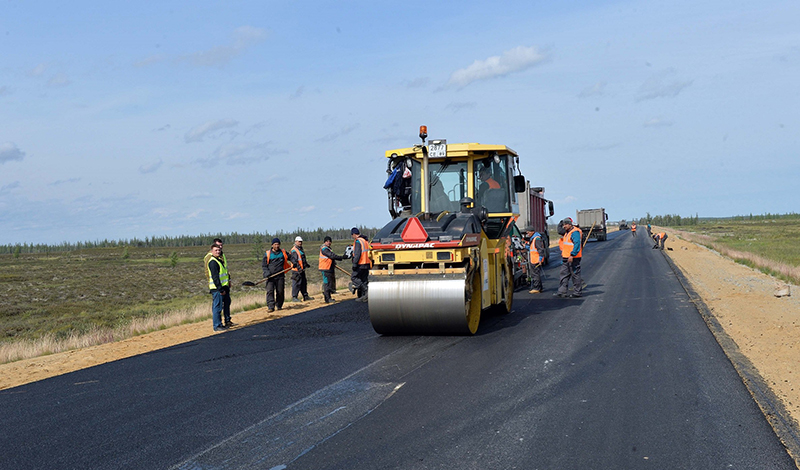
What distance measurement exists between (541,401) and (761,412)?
79.1 inches

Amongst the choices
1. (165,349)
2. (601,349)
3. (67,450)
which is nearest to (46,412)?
(67,450)

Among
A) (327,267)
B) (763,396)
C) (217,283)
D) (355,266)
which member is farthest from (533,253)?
(763,396)

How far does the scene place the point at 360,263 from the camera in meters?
15.7

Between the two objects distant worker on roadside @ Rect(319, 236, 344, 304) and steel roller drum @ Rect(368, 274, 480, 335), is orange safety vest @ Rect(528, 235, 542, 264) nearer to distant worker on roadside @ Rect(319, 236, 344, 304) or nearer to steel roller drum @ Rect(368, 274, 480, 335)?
distant worker on roadside @ Rect(319, 236, 344, 304)

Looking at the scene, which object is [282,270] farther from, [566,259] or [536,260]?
[566,259]

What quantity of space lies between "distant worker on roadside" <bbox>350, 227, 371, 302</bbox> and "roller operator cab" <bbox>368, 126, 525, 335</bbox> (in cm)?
312

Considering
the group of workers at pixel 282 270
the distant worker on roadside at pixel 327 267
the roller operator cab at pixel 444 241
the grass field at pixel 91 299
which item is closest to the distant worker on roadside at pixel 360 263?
the group of workers at pixel 282 270

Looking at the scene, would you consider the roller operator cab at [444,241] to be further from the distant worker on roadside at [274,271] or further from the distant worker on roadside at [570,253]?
the distant worker on roadside at [274,271]

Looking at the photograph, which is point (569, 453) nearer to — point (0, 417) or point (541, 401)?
point (541, 401)

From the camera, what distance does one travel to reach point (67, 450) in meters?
5.31

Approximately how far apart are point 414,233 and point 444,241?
516mm

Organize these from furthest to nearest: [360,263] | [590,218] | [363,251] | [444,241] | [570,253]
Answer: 1. [590,218]
2. [360,263]
3. [363,251]
4. [570,253]
5. [444,241]

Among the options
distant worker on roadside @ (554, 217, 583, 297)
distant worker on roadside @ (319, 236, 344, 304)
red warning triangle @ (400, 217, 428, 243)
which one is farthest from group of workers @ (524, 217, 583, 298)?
red warning triangle @ (400, 217, 428, 243)

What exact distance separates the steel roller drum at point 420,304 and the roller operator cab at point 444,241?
0.05 feet
